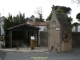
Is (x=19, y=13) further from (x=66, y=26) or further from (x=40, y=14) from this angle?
(x=40, y=14)

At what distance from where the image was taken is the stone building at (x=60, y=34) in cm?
2206

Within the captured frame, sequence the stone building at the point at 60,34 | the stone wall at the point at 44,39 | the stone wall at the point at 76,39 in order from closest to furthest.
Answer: the stone building at the point at 60,34
the stone wall at the point at 76,39
the stone wall at the point at 44,39

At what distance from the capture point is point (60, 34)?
72.2 feet

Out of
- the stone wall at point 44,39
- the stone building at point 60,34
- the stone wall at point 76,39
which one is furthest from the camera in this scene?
the stone wall at point 44,39

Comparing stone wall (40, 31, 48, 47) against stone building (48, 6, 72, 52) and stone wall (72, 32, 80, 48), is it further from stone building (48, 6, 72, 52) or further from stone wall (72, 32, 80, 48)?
stone building (48, 6, 72, 52)

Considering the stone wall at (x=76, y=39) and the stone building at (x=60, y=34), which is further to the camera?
the stone wall at (x=76, y=39)

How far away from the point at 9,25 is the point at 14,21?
1872 mm

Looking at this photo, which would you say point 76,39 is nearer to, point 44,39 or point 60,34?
point 44,39

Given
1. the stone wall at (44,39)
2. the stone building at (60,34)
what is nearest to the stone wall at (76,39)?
the stone wall at (44,39)

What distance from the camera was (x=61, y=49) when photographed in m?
22.1

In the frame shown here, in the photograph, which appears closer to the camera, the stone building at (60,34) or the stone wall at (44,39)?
the stone building at (60,34)

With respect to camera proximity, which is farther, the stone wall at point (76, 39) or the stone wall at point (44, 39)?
the stone wall at point (44, 39)

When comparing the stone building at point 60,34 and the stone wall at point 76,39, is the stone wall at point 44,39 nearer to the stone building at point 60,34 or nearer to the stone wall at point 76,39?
the stone wall at point 76,39

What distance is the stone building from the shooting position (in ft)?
72.4
